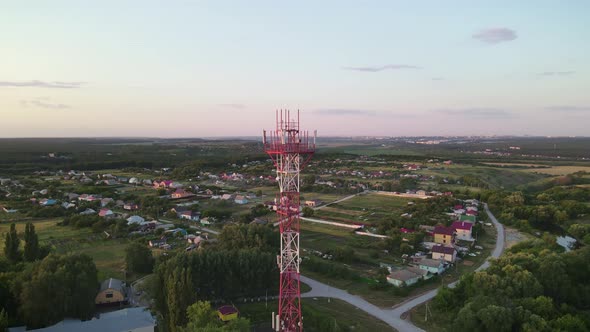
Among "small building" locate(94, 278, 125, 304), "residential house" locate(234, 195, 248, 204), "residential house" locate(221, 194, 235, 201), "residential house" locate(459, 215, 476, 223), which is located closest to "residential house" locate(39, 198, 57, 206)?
"residential house" locate(221, 194, 235, 201)

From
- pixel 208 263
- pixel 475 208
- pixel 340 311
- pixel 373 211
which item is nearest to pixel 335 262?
pixel 340 311

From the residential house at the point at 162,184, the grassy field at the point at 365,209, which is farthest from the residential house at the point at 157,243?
the residential house at the point at 162,184

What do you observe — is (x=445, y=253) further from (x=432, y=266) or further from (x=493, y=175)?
(x=493, y=175)

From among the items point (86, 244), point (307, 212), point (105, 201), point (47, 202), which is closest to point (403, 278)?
point (307, 212)

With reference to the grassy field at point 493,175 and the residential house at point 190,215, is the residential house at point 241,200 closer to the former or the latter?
the residential house at point 190,215

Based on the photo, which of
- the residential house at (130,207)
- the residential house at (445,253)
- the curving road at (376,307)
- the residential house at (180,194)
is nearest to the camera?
the curving road at (376,307)

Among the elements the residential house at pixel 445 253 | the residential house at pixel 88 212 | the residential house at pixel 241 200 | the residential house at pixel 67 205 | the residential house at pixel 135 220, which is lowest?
the residential house at pixel 445 253

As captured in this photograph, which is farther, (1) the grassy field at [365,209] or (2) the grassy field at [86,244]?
(1) the grassy field at [365,209]
